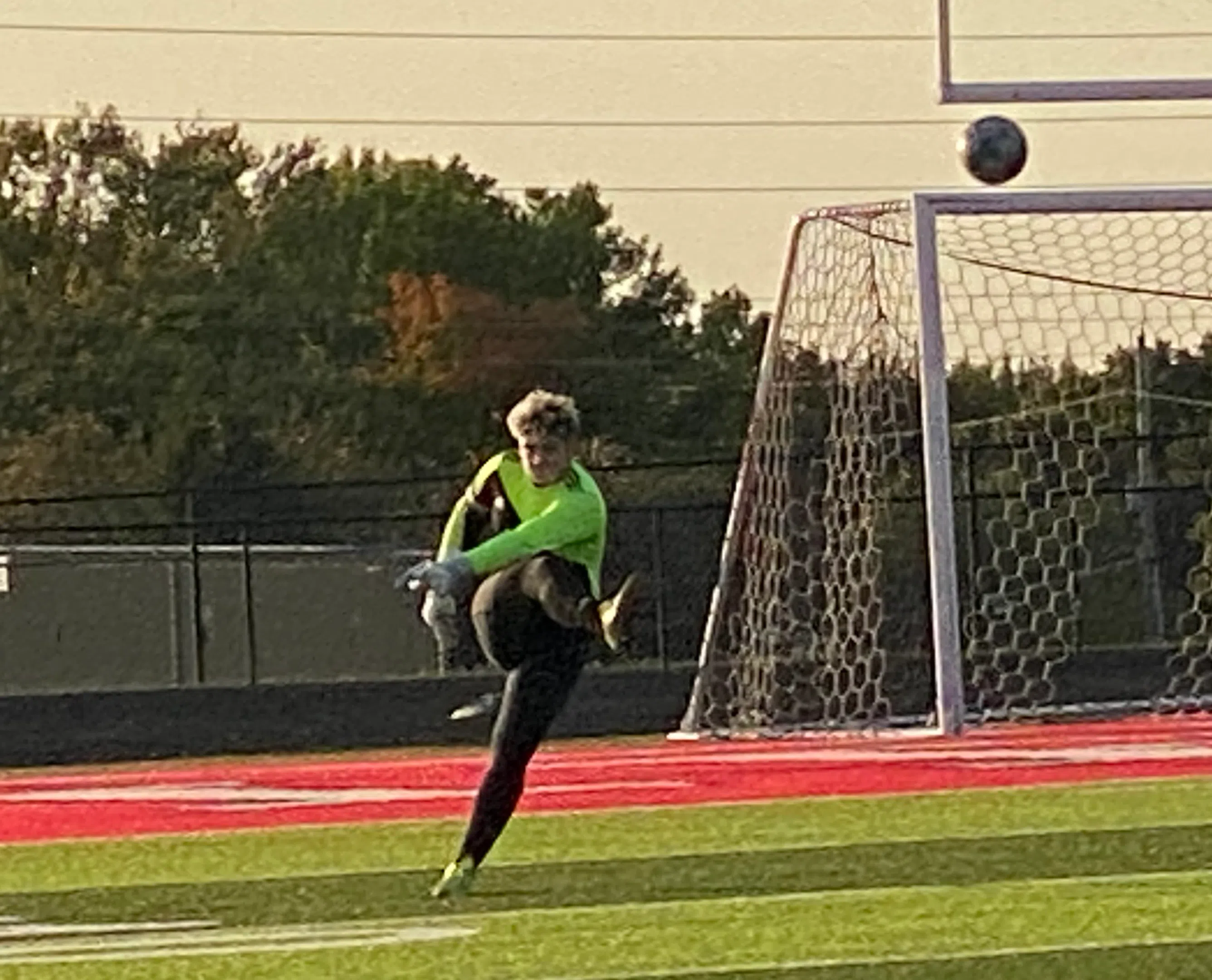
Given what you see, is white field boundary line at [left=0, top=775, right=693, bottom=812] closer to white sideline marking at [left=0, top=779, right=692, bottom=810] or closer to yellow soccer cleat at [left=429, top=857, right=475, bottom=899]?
white sideline marking at [left=0, top=779, right=692, bottom=810]

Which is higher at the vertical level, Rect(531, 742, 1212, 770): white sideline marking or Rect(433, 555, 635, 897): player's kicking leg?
Rect(433, 555, 635, 897): player's kicking leg

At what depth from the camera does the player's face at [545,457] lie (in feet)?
39.6

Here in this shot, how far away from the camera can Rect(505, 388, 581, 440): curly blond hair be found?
12047 millimetres

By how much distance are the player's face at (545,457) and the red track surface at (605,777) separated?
15.6 feet

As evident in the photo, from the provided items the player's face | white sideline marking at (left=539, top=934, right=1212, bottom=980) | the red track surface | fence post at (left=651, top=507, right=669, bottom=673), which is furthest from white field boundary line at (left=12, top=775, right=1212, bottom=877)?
fence post at (left=651, top=507, right=669, bottom=673)

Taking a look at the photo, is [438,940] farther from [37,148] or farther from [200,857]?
[37,148]

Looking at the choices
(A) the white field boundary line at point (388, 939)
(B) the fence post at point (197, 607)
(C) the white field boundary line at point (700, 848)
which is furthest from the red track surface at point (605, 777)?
(B) the fence post at point (197, 607)

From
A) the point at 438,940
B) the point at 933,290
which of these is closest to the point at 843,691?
the point at 933,290

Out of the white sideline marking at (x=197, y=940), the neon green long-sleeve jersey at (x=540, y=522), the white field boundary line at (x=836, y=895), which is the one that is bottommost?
the white field boundary line at (x=836, y=895)

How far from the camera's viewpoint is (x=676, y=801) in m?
17.1

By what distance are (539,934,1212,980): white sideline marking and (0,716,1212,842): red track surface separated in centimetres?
642

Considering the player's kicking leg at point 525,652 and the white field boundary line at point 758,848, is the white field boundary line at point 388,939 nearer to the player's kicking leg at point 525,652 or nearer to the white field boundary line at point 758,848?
the player's kicking leg at point 525,652

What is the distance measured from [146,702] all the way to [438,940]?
605 inches

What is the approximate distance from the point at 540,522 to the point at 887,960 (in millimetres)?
2164
